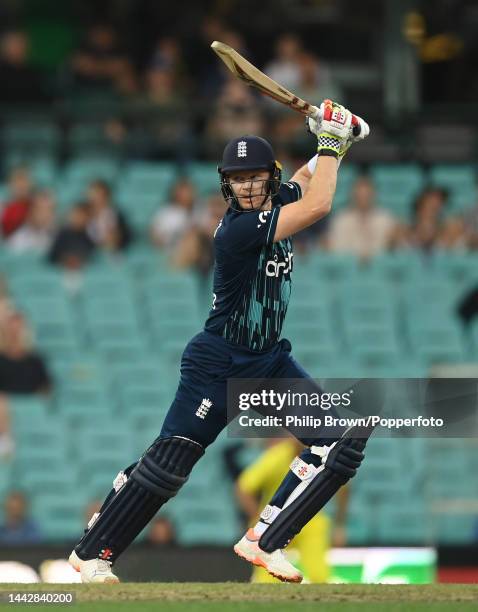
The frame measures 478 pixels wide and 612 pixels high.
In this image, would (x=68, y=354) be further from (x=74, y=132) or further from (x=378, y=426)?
(x=378, y=426)

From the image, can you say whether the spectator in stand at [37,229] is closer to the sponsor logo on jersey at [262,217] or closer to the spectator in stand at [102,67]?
the spectator in stand at [102,67]

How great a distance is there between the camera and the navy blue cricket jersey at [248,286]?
7.45 m

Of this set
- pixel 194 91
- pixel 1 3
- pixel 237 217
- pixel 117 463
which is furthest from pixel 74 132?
pixel 237 217

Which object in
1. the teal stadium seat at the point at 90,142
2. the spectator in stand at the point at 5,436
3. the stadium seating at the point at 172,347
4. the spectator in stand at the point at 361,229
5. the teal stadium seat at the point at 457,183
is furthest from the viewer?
the teal stadium seat at the point at 90,142

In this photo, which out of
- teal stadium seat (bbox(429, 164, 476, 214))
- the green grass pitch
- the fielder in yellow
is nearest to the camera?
the green grass pitch

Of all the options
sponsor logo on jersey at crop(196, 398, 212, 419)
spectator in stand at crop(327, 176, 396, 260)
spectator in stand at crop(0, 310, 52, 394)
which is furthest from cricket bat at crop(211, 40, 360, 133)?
spectator in stand at crop(327, 176, 396, 260)

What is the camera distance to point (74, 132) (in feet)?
49.6

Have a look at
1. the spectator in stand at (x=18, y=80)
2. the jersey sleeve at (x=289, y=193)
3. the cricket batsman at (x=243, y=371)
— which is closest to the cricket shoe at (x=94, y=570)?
the cricket batsman at (x=243, y=371)

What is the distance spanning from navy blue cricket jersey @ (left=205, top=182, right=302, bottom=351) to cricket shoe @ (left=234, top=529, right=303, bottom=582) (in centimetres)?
94

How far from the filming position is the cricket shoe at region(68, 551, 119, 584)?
25.3 feet

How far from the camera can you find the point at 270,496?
10477 millimetres

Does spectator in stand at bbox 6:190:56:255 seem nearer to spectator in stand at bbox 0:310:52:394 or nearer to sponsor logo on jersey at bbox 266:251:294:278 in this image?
spectator in stand at bbox 0:310:52:394

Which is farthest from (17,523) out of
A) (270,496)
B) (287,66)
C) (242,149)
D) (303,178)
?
(287,66)

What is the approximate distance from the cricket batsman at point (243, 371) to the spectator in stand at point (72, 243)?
6.14 meters
